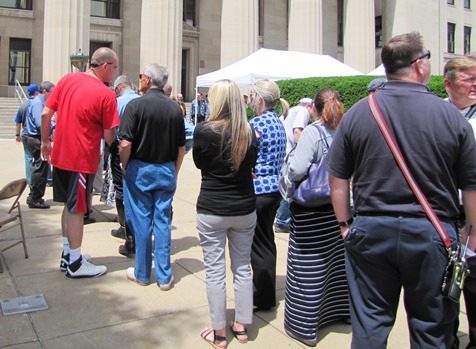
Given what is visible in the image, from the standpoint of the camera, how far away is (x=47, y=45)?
18625mm

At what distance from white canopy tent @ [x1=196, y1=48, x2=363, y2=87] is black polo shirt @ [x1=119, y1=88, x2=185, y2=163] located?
998 cm

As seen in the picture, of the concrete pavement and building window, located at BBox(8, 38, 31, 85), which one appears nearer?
the concrete pavement

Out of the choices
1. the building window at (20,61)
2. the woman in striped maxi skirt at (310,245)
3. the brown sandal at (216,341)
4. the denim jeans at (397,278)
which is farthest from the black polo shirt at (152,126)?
the building window at (20,61)

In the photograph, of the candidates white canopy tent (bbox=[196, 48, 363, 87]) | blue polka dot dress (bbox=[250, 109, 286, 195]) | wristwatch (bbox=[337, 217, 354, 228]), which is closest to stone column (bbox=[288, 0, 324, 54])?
white canopy tent (bbox=[196, 48, 363, 87])

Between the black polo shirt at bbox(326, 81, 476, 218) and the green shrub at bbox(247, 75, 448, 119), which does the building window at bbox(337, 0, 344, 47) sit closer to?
the green shrub at bbox(247, 75, 448, 119)

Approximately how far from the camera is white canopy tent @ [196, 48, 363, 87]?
14344 millimetres

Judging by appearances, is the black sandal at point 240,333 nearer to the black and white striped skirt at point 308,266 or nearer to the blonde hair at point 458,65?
the black and white striped skirt at point 308,266

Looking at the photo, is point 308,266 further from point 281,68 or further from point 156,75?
point 281,68

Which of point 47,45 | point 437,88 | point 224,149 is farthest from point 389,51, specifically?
point 47,45

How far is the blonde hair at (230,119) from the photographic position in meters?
3.40

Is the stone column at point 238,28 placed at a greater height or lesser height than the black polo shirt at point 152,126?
greater

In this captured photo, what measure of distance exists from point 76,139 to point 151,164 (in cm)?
78

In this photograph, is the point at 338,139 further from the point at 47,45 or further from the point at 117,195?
the point at 47,45

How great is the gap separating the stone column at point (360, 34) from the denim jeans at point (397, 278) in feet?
87.2
